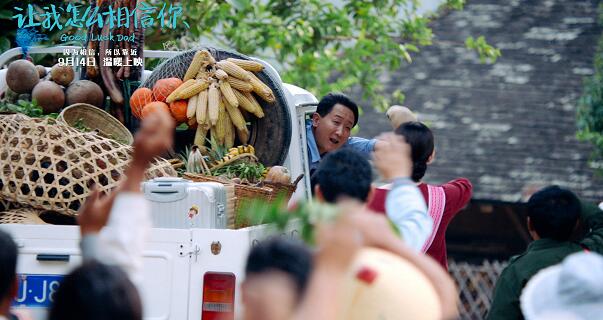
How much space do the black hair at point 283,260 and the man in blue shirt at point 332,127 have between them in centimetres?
417

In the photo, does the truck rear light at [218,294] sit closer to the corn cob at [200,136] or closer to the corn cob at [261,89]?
the corn cob at [200,136]

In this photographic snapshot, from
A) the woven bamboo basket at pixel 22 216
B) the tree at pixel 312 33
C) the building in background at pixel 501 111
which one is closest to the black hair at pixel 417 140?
the woven bamboo basket at pixel 22 216

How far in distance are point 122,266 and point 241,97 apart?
383 cm

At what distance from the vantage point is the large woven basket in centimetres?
593

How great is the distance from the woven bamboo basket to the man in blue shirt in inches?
78.9

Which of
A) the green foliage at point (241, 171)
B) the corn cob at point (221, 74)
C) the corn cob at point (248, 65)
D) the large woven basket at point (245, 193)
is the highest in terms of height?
the corn cob at point (248, 65)

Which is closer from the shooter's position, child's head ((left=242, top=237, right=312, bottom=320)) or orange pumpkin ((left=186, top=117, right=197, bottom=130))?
child's head ((left=242, top=237, right=312, bottom=320))

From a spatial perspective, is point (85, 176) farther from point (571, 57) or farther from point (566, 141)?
point (571, 57)

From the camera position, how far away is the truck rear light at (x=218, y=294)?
523 cm

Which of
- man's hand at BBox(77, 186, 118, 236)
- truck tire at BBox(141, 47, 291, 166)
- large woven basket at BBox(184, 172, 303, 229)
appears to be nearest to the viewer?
man's hand at BBox(77, 186, 118, 236)

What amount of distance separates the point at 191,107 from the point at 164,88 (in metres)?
0.25

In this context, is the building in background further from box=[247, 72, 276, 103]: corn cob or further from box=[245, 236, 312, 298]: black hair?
box=[245, 236, 312, 298]: black hair

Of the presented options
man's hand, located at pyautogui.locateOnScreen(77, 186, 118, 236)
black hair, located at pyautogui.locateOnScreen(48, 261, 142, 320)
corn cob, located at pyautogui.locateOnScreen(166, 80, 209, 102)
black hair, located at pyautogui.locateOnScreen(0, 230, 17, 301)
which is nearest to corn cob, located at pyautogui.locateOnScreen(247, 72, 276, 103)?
corn cob, located at pyautogui.locateOnScreen(166, 80, 209, 102)

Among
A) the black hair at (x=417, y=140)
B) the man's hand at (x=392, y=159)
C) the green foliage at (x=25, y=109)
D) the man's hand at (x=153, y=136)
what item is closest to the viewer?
the man's hand at (x=153, y=136)
